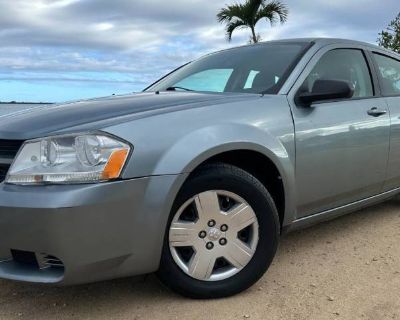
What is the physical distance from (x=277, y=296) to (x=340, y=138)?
3.83 feet

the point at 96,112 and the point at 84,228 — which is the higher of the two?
the point at 96,112

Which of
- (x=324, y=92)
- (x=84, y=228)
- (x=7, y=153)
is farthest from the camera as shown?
(x=324, y=92)

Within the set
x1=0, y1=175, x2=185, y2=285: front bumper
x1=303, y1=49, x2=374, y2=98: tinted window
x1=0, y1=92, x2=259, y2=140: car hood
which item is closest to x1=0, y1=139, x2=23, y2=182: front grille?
x1=0, y1=92, x2=259, y2=140: car hood

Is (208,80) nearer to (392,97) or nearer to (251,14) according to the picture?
(392,97)

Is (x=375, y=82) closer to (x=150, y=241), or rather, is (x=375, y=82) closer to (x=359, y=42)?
(x=359, y=42)

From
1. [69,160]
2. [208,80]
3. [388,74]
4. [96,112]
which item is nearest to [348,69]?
A: [388,74]

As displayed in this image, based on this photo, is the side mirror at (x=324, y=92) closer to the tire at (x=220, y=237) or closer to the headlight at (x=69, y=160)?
the tire at (x=220, y=237)

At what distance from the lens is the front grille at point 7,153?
2.67 meters

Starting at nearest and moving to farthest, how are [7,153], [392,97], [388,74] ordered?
[7,153] → [392,97] → [388,74]

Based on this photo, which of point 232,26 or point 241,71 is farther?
point 232,26

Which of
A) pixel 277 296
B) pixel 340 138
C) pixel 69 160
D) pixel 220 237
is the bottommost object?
pixel 277 296

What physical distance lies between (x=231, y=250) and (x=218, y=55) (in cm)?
197

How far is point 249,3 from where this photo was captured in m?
14.6

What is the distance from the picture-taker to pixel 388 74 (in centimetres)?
440
